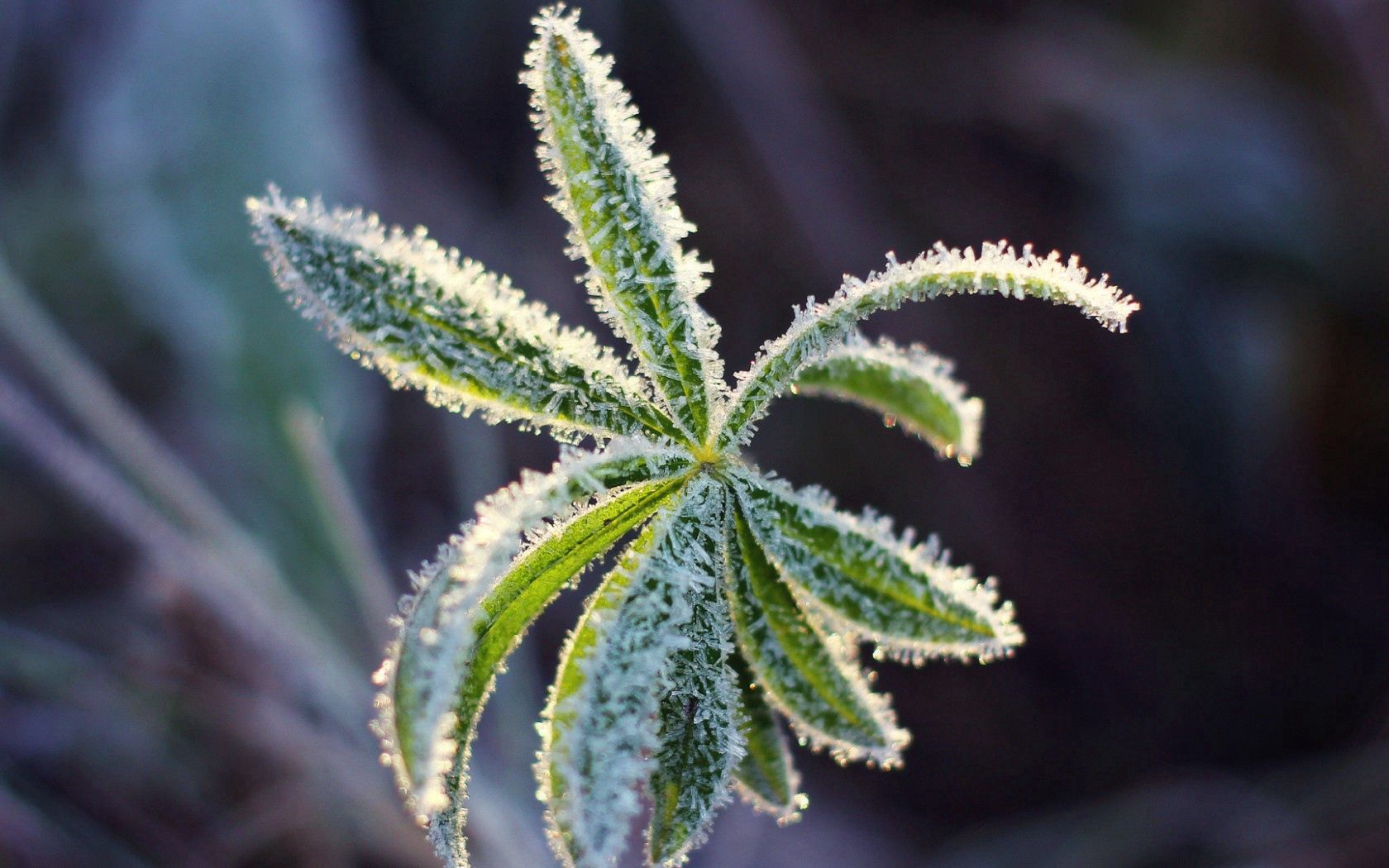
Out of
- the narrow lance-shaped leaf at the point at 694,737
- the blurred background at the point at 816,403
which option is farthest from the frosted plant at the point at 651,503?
the blurred background at the point at 816,403

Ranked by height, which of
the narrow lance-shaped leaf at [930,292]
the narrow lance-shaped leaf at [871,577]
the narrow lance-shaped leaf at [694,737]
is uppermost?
the narrow lance-shaped leaf at [930,292]

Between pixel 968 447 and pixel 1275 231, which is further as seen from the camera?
pixel 1275 231

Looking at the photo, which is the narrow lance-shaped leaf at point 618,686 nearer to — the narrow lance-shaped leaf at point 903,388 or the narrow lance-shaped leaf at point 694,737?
the narrow lance-shaped leaf at point 694,737

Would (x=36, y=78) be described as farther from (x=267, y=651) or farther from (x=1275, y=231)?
(x=1275, y=231)

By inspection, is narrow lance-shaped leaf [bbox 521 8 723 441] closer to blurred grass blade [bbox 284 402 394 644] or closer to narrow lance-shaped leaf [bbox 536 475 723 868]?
narrow lance-shaped leaf [bbox 536 475 723 868]

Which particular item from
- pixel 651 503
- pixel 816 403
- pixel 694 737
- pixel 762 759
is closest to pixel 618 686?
pixel 694 737

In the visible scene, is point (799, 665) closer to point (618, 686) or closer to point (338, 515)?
point (618, 686)

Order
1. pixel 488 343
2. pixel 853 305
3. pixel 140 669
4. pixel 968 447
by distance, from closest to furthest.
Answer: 1. pixel 853 305
2. pixel 488 343
3. pixel 968 447
4. pixel 140 669

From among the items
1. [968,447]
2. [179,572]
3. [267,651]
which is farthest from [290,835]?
[968,447]
